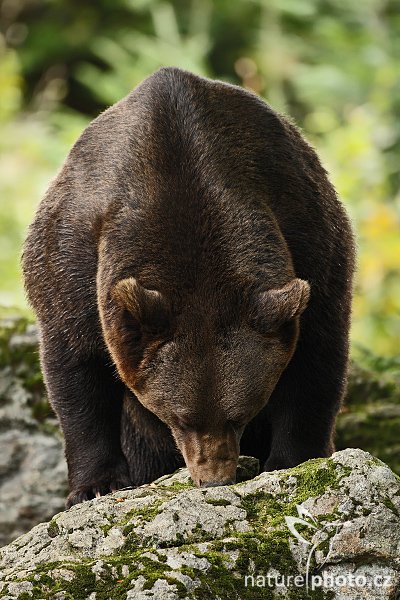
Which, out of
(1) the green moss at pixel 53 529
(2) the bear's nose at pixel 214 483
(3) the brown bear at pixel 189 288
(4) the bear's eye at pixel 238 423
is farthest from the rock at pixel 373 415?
(1) the green moss at pixel 53 529

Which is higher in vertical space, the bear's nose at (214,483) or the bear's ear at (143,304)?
the bear's ear at (143,304)

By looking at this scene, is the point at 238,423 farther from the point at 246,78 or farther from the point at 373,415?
the point at 246,78

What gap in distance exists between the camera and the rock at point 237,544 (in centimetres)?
432

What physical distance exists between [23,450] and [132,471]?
4.75 ft

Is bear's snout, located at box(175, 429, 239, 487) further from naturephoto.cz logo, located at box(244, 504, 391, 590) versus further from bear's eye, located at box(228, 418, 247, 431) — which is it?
naturephoto.cz logo, located at box(244, 504, 391, 590)

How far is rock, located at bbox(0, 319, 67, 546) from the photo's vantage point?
8.18m

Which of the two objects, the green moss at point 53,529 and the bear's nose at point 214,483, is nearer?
the green moss at point 53,529

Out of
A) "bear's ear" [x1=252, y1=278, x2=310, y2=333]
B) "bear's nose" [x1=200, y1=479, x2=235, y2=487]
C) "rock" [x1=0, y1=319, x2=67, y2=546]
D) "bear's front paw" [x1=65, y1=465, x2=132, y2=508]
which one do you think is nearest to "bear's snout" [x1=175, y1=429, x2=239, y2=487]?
"bear's nose" [x1=200, y1=479, x2=235, y2=487]

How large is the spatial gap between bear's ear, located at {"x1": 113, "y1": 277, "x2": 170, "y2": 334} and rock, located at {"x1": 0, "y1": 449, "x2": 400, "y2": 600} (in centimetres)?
95

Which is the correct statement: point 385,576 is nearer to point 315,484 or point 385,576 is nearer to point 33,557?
point 315,484

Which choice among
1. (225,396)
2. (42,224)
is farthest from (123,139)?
(225,396)

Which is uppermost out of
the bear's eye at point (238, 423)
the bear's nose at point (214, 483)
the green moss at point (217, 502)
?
the bear's eye at point (238, 423)

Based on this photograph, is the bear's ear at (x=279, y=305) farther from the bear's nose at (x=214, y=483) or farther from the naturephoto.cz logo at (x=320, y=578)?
the naturephoto.cz logo at (x=320, y=578)

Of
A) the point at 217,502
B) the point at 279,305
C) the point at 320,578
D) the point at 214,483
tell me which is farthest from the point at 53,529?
the point at 279,305
